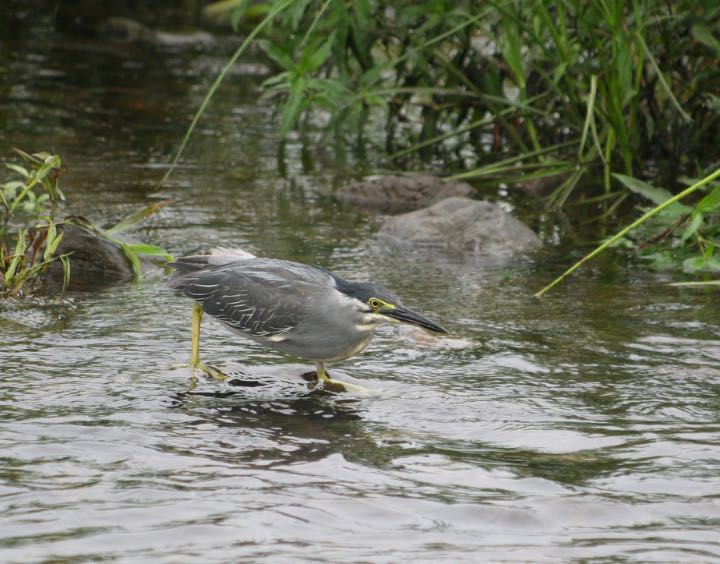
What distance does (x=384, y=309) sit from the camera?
5.27 m

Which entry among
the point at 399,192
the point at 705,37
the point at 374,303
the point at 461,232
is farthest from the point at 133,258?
the point at 705,37

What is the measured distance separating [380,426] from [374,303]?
1.74ft

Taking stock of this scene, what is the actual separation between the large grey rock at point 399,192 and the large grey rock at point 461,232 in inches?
35.1

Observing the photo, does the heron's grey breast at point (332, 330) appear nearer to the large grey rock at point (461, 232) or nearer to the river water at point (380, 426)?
the river water at point (380, 426)

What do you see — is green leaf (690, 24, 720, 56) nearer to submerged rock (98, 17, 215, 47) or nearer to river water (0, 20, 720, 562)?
river water (0, 20, 720, 562)

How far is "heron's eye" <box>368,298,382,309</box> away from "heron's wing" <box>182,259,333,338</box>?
26 centimetres

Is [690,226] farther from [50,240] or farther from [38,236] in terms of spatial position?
[38,236]

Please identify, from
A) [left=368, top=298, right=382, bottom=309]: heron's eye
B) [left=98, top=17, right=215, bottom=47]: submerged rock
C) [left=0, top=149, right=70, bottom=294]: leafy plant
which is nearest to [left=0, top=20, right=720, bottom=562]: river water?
[left=0, top=149, right=70, bottom=294]: leafy plant

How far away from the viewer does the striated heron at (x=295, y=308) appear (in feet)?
17.4

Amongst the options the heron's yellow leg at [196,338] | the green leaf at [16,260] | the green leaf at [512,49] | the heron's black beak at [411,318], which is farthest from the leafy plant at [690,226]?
the green leaf at [16,260]

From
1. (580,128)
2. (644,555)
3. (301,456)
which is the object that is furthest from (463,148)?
(644,555)

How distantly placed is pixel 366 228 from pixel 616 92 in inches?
77.4

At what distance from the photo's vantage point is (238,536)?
399 centimetres

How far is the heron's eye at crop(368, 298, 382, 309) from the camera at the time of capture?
528cm
